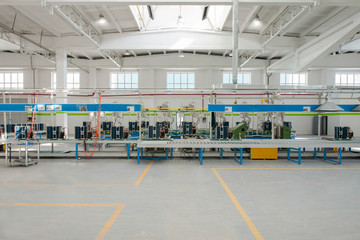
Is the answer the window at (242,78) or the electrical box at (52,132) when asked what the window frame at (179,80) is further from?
the electrical box at (52,132)

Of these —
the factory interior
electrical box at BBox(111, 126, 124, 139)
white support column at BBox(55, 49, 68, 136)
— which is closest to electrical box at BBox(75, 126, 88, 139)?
the factory interior

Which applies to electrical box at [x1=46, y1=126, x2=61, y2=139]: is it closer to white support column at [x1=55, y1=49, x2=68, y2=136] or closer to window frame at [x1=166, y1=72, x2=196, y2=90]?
white support column at [x1=55, y1=49, x2=68, y2=136]

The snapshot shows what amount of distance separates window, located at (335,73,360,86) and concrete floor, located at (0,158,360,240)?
11.9 metres

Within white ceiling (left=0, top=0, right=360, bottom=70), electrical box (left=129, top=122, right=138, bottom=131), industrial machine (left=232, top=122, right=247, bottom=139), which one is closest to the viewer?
industrial machine (left=232, top=122, right=247, bottom=139)

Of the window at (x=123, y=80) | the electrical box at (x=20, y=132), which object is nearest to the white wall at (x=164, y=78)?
the window at (x=123, y=80)

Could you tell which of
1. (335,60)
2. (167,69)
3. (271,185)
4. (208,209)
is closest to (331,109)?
(271,185)

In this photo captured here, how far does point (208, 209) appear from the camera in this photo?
371cm

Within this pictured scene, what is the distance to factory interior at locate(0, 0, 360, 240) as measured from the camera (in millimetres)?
3412

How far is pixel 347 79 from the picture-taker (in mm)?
15477

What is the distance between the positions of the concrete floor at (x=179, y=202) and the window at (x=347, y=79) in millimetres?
11945

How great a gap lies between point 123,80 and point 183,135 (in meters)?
9.07

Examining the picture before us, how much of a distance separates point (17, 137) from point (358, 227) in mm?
10114

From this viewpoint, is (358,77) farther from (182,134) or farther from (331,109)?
(182,134)

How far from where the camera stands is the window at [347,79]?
607 inches
